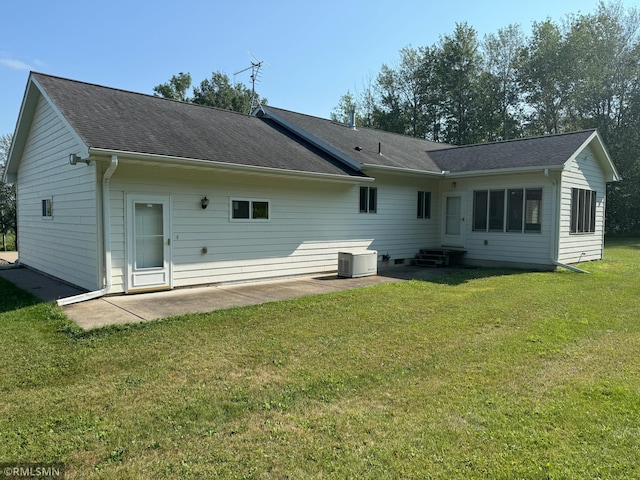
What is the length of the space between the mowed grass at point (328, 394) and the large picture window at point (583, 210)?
6701mm

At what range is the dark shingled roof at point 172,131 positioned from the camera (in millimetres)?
8148

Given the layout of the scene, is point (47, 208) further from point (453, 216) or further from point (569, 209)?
point (569, 209)

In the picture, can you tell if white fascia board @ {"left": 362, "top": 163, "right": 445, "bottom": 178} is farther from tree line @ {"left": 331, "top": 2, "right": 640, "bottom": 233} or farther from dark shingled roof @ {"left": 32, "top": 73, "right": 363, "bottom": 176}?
tree line @ {"left": 331, "top": 2, "right": 640, "bottom": 233}

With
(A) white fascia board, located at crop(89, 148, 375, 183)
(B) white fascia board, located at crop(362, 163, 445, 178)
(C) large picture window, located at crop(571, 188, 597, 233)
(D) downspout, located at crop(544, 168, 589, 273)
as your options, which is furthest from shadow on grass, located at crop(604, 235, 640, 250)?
(A) white fascia board, located at crop(89, 148, 375, 183)

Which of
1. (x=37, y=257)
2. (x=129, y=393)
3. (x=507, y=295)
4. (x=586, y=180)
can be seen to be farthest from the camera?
(x=586, y=180)

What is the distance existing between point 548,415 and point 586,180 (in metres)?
12.1

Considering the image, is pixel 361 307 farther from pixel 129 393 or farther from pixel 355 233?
pixel 355 233

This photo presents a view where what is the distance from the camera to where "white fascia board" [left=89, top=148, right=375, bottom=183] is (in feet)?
24.1

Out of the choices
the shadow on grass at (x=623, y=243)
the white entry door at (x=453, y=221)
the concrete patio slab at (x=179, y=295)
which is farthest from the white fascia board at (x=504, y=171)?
the shadow on grass at (x=623, y=243)

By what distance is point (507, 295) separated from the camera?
8438 millimetres

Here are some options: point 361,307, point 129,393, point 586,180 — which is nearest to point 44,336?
point 129,393

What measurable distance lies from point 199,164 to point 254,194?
1.76 meters

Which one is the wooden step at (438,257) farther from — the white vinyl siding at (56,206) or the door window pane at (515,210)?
the white vinyl siding at (56,206)

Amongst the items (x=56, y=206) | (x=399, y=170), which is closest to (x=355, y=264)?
A: (x=399, y=170)
